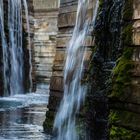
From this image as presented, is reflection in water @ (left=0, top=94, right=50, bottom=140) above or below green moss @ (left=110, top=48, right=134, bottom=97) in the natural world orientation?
below

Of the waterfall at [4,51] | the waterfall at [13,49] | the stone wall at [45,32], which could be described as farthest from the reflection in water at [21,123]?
the stone wall at [45,32]

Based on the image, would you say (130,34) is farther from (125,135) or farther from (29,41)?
(29,41)

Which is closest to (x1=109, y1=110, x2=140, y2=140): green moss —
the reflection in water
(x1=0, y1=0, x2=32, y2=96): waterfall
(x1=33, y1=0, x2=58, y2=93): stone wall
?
the reflection in water

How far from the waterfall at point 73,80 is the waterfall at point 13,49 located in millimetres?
7912

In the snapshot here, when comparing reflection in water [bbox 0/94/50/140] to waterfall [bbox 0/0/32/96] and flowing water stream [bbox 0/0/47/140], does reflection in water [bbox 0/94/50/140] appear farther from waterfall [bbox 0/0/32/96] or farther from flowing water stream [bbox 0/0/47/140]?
waterfall [bbox 0/0/32/96]

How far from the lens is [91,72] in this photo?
6367 millimetres

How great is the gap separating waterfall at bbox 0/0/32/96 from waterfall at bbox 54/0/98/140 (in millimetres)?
7912

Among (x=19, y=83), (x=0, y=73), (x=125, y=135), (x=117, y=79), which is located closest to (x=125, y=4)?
(x=117, y=79)

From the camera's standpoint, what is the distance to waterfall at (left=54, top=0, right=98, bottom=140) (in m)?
6.70

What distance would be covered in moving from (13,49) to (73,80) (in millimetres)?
9348

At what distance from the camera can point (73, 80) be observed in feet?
22.8

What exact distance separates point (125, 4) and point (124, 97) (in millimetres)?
1136

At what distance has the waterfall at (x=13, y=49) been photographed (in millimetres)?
15321

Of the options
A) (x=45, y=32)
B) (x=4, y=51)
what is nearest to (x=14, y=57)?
(x=4, y=51)
